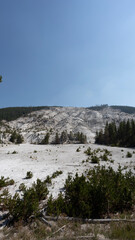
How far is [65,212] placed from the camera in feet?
17.1

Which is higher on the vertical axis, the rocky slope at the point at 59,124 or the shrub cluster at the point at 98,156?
the rocky slope at the point at 59,124

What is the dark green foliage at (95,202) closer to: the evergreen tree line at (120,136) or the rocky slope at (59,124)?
the evergreen tree line at (120,136)

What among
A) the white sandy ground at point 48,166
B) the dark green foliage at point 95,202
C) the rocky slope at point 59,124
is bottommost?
the white sandy ground at point 48,166

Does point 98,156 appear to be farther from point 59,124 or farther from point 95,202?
point 59,124

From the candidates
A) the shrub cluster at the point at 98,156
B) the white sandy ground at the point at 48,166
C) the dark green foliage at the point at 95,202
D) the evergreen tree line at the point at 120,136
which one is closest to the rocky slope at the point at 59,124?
the evergreen tree line at the point at 120,136

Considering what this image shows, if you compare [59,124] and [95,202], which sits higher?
[59,124]

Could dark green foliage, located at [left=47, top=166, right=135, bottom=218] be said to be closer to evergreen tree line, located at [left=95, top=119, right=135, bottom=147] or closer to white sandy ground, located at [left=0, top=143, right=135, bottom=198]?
white sandy ground, located at [left=0, top=143, right=135, bottom=198]

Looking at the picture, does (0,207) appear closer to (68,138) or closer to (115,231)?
(115,231)

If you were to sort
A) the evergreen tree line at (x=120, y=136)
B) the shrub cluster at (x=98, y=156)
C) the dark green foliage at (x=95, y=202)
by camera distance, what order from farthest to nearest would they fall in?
the evergreen tree line at (x=120, y=136), the shrub cluster at (x=98, y=156), the dark green foliage at (x=95, y=202)

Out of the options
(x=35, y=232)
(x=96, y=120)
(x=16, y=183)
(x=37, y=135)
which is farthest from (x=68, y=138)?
(x=35, y=232)

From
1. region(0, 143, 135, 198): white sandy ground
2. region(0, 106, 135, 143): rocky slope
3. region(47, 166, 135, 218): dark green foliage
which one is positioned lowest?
region(0, 143, 135, 198): white sandy ground

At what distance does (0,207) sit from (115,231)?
607 centimetres

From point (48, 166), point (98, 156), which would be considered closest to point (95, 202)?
point (48, 166)

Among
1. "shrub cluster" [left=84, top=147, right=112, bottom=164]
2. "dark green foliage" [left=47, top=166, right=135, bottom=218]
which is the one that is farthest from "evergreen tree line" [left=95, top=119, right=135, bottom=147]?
"dark green foliage" [left=47, top=166, right=135, bottom=218]
